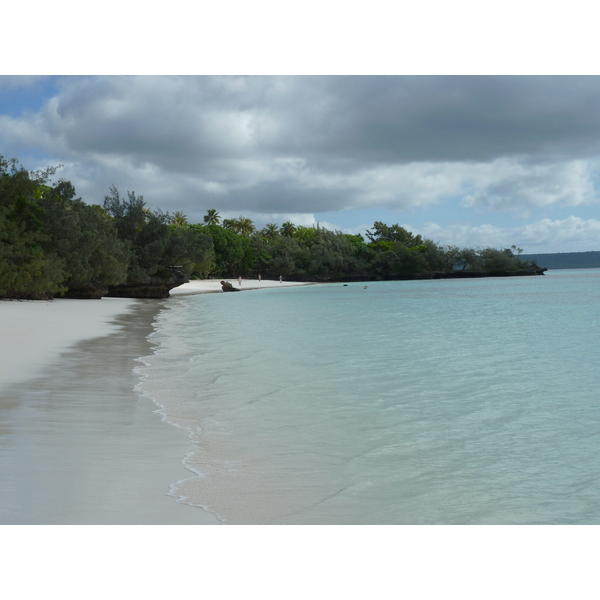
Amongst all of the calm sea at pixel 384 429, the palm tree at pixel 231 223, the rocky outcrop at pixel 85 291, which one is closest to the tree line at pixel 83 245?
the rocky outcrop at pixel 85 291

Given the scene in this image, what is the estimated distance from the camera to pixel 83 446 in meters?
5.22

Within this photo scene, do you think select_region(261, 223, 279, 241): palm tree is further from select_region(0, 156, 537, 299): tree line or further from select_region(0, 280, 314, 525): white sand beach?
select_region(0, 280, 314, 525): white sand beach

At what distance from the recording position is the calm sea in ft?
13.9

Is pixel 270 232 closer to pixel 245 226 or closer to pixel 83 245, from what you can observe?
pixel 245 226

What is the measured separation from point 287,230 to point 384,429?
10973cm

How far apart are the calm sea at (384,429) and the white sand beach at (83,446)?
26 cm

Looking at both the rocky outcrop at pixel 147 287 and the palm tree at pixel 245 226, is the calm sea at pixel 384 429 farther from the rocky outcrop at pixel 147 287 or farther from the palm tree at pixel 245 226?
the palm tree at pixel 245 226

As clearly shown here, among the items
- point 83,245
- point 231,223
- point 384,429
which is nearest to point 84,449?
point 384,429

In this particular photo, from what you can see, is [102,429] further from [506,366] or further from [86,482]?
[506,366]

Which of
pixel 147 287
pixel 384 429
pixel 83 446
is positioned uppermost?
pixel 147 287

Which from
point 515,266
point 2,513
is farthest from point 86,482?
point 515,266

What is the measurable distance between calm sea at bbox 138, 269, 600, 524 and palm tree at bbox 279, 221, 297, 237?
101 meters
